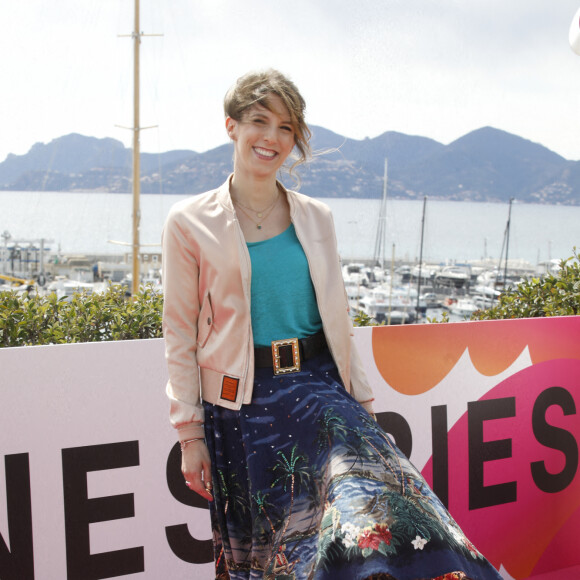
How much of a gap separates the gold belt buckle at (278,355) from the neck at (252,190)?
36cm

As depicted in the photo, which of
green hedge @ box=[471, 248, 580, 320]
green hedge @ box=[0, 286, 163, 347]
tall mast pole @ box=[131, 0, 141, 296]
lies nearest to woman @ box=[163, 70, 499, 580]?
green hedge @ box=[0, 286, 163, 347]

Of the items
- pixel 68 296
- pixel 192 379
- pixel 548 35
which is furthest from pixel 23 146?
pixel 192 379

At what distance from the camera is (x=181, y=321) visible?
143 centimetres

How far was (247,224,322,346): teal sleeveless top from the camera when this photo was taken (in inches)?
55.6

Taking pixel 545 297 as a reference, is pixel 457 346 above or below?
below

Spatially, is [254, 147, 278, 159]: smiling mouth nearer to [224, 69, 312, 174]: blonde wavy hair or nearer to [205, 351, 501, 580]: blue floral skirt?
[224, 69, 312, 174]: blonde wavy hair

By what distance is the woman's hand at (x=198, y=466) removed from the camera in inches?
56.1

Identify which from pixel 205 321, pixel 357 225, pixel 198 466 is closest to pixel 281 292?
pixel 205 321

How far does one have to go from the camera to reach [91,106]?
765 inches

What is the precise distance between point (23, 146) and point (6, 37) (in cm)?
509

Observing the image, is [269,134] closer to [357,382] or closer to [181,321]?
[181,321]

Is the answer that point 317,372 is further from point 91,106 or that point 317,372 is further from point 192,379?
point 91,106

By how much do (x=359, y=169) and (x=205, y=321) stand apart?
425 inches

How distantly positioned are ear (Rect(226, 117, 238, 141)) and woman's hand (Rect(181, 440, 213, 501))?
0.76m
